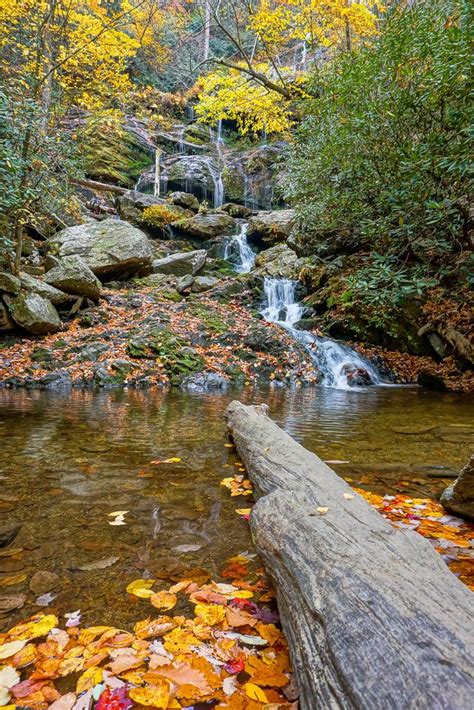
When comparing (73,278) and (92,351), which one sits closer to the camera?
(92,351)

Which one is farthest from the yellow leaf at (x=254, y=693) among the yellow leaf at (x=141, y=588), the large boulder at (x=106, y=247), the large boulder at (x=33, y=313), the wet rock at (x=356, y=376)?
the large boulder at (x=106, y=247)

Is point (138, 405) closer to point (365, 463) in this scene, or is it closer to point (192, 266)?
point (365, 463)

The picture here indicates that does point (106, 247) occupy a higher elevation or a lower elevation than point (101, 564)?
higher

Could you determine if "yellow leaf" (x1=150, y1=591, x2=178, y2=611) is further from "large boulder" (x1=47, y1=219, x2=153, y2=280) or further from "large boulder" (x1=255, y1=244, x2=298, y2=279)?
"large boulder" (x1=255, y1=244, x2=298, y2=279)

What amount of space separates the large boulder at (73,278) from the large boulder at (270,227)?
30.9ft

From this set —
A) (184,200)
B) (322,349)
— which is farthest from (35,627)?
(184,200)

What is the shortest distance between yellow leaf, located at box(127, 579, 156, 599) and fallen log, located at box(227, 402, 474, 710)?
54 cm

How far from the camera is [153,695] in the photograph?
46.4 inches

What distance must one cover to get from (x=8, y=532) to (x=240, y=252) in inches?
672

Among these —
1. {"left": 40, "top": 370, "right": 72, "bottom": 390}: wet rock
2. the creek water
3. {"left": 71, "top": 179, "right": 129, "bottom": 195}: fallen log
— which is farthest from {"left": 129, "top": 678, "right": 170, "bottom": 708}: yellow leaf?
{"left": 71, "top": 179, "right": 129, "bottom": 195}: fallen log

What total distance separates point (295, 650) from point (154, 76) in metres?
34.2

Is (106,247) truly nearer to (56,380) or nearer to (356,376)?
(56,380)

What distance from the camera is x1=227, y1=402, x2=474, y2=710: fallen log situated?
0.88m

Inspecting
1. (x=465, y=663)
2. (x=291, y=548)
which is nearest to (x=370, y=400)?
(x=291, y=548)
